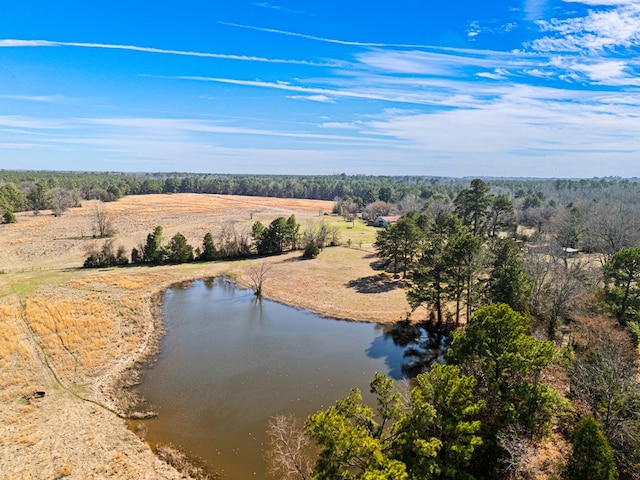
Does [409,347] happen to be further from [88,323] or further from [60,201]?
[60,201]

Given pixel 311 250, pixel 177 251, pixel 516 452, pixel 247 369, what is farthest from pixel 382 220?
pixel 516 452

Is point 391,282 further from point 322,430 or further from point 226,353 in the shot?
point 322,430

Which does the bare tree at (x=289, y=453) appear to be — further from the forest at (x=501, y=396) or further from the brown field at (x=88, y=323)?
the brown field at (x=88, y=323)

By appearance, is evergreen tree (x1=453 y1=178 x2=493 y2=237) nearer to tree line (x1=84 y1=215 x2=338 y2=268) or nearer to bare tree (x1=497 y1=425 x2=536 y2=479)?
tree line (x1=84 y1=215 x2=338 y2=268)

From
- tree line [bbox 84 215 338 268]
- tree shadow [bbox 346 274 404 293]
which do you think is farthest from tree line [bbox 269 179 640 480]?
tree line [bbox 84 215 338 268]

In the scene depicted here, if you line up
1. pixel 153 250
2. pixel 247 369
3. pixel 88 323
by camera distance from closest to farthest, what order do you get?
1. pixel 247 369
2. pixel 88 323
3. pixel 153 250

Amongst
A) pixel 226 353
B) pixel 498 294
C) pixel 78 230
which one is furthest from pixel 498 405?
pixel 78 230

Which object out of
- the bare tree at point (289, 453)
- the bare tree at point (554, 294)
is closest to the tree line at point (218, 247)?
the bare tree at point (554, 294)
